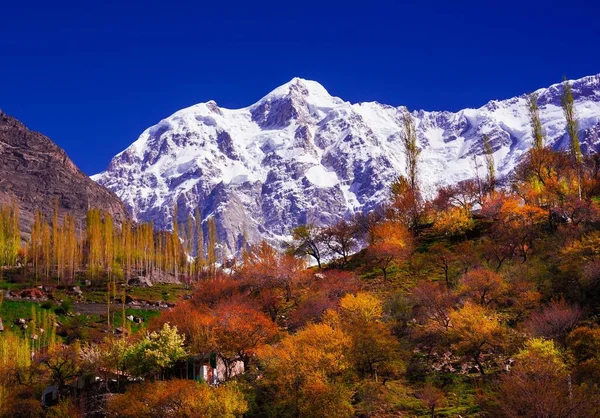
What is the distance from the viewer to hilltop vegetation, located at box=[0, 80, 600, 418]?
45.3 m

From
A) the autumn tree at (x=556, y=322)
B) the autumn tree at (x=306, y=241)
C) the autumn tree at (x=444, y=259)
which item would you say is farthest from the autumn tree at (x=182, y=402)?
the autumn tree at (x=306, y=241)

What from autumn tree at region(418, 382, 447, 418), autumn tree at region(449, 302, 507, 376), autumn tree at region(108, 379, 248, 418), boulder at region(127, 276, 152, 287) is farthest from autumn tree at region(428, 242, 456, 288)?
boulder at region(127, 276, 152, 287)

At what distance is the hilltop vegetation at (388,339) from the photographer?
45281 mm

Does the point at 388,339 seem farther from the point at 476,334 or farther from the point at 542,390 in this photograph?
the point at 542,390

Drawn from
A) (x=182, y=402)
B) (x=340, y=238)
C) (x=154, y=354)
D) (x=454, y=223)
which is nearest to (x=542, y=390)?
(x=182, y=402)

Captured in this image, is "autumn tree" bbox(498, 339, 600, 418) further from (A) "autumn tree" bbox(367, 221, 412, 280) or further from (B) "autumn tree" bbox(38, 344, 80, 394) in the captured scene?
(B) "autumn tree" bbox(38, 344, 80, 394)

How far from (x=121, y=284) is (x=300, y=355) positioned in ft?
275

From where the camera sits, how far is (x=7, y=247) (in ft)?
408

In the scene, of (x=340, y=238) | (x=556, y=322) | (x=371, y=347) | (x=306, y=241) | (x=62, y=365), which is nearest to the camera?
(x=556, y=322)

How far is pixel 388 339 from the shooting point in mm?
52688

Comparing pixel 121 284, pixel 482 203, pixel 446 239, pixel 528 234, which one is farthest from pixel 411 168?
pixel 121 284

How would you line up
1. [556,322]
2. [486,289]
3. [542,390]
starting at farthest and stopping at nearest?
[486,289]
[556,322]
[542,390]

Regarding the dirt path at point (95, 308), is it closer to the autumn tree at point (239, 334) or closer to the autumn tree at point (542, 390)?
the autumn tree at point (239, 334)

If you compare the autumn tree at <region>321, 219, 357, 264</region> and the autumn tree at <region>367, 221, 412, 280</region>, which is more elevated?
the autumn tree at <region>321, 219, 357, 264</region>
